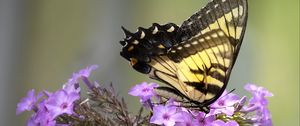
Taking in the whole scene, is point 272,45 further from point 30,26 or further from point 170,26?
point 170,26

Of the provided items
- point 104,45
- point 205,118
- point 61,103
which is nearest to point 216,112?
point 205,118

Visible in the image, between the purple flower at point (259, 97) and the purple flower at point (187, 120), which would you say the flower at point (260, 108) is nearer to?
the purple flower at point (259, 97)

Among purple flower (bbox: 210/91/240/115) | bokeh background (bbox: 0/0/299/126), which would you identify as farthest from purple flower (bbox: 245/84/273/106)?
bokeh background (bbox: 0/0/299/126)

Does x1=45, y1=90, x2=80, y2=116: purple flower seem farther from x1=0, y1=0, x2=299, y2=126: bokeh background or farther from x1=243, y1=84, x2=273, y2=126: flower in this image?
x1=0, y1=0, x2=299, y2=126: bokeh background

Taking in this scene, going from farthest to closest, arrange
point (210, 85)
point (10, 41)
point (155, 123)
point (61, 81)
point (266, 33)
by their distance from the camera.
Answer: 1. point (266, 33)
2. point (61, 81)
3. point (10, 41)
4. point (210, 85)
5. point (155, 123)

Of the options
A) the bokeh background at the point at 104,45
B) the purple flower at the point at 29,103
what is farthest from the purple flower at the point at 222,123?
the bokeh background at the point at 104,45

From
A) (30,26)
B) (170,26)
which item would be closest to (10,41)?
(30,26)
